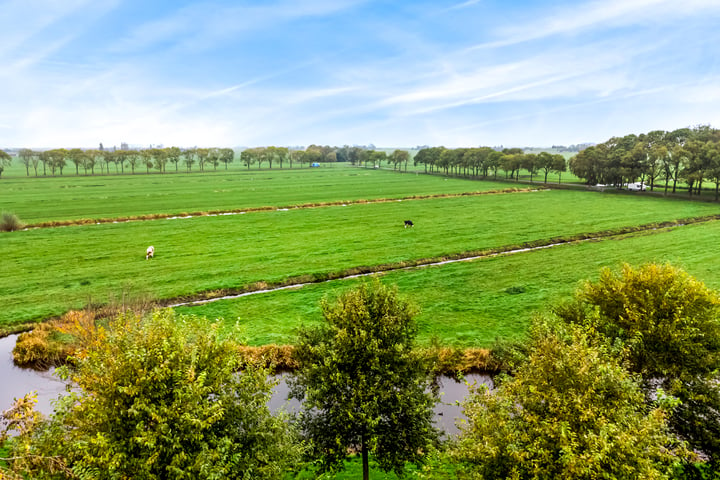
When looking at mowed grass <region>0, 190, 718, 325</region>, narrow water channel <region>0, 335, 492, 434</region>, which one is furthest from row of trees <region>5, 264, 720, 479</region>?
mowed grass <region>0, 190, 718, 325</region>

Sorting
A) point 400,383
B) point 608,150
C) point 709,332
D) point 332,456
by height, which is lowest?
point 332,456

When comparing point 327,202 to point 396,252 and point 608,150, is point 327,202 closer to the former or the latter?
point 396,252

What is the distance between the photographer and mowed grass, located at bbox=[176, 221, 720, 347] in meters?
32.2

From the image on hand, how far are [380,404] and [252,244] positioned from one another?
43311mm

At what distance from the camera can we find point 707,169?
92.0 m

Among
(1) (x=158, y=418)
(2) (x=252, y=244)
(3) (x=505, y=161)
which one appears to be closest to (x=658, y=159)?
(3) (x=505, y=161)

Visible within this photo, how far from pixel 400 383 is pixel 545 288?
1156 inches

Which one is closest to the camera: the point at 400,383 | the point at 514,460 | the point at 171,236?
the point at 514,460

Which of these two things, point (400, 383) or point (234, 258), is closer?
point (400, 383)

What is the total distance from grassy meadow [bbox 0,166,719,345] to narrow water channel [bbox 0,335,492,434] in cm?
481

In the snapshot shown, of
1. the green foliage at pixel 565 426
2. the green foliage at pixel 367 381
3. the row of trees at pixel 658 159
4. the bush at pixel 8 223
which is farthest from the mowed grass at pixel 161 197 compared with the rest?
the green foliage at pixel 565 426

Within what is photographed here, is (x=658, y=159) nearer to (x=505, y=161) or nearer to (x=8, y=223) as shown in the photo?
(x=505, y=161)

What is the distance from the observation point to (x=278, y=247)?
5441 centimetres

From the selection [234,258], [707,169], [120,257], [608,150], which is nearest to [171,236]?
[120,257]
